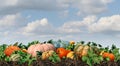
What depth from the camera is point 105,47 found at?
666 inches

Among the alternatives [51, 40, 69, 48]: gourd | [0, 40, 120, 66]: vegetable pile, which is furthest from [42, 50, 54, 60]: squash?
[51, 40, 69, 48]: gourd

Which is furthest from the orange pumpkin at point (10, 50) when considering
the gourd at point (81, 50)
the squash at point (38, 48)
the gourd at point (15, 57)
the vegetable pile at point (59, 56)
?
the gourd at point (81, 50)

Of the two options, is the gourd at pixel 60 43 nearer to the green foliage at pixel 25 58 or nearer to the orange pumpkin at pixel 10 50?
the orange pumpkin at pixel 10 50

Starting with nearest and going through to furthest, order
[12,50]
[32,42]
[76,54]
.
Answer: [76,54] → [12,50] → [32,42]

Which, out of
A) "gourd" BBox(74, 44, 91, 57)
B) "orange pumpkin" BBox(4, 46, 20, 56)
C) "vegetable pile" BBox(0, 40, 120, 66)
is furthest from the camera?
"orange pumpkin" BBox(4, 46, 20, 56)

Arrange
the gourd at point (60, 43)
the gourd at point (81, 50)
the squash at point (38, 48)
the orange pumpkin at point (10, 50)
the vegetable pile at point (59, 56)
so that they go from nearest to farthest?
the vegetable pile at point (59, 56)
the gourd at point (81, 50)
the squash at point (38, 48)
the orange pumpkin at point (10, 50)
the gourd at point (60, 43)

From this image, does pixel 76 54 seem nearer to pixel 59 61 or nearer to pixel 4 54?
A: pixel 59 61

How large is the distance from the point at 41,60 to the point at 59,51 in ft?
5.52

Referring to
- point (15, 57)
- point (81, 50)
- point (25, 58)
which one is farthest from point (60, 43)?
point (25, 58)

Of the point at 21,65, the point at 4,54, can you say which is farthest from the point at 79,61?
the point at 4,54

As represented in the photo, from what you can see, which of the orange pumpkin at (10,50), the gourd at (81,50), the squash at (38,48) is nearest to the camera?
the gourd at (81,50)

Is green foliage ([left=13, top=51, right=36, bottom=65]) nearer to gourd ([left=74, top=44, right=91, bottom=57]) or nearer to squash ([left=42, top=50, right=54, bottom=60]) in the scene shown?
squash ([left=42, top=50, right=54, bottom=60])

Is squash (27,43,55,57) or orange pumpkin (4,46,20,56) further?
orange pumpkin (4,46,20,56)

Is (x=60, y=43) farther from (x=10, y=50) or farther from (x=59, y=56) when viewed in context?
(x=59, y=56)
